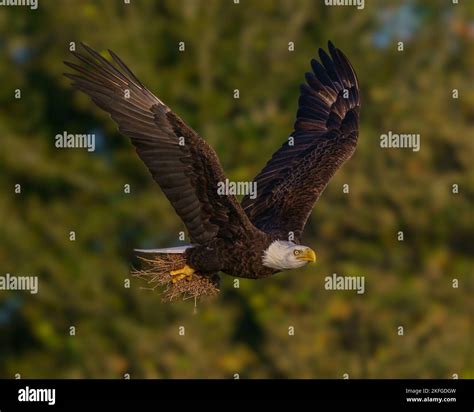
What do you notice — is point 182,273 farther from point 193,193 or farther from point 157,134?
point 157,134

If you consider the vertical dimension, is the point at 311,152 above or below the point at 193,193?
above

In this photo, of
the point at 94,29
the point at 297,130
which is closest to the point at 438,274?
the point at 94,29

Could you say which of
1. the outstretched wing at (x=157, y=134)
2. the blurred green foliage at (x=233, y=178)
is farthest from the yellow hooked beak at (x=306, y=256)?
the blurred green foliage at (x=233, y=178)

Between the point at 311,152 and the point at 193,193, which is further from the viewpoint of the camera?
the point at 311,152

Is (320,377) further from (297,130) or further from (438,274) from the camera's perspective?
(297,130)

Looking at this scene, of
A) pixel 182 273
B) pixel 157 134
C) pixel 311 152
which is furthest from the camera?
pixel 311 152

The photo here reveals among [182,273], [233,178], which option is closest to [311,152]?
[182,273]
